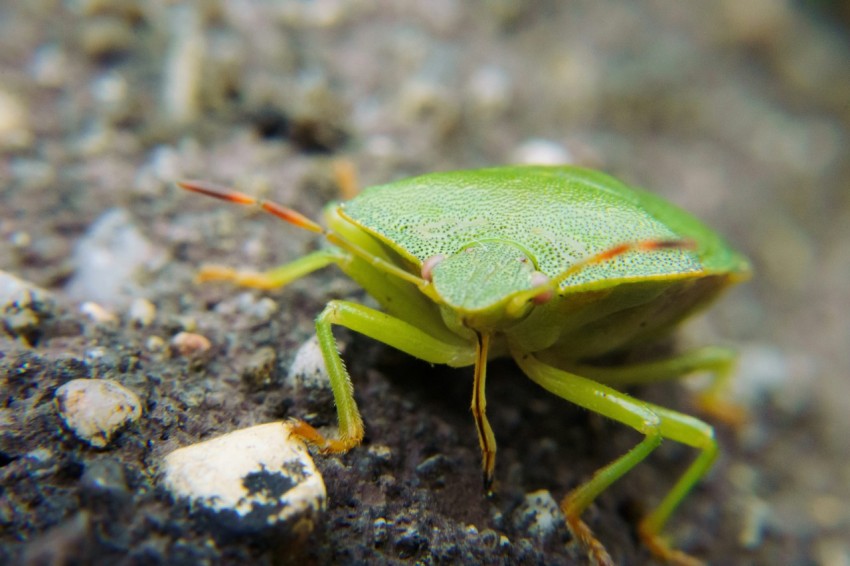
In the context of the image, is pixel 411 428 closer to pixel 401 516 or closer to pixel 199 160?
pixel 401 516

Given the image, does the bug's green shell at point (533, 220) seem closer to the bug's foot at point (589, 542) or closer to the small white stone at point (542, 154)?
the bug's foot at point (589, 542)

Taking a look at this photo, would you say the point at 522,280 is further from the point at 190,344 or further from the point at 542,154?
the point at 542,154

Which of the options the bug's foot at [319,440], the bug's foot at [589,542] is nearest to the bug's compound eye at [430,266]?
the bug's foot at [319,440]

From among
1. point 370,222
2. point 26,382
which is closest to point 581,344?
point 370,222

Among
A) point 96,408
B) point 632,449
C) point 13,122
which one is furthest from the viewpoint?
point 13,122

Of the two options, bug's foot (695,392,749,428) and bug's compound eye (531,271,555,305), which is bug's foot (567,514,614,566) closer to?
bug's compound eye (531,271,555,305)

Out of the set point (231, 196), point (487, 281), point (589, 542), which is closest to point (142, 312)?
point (231, 196)
